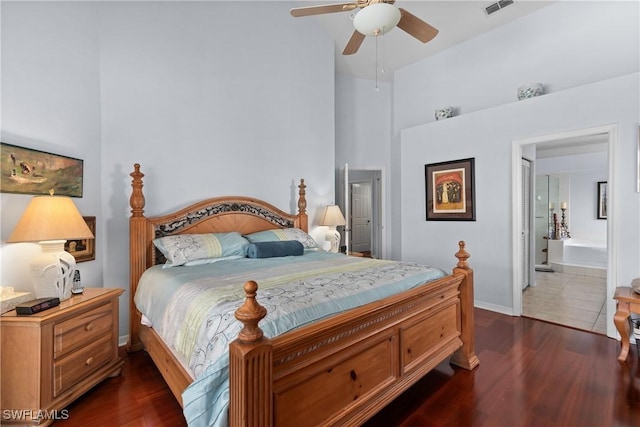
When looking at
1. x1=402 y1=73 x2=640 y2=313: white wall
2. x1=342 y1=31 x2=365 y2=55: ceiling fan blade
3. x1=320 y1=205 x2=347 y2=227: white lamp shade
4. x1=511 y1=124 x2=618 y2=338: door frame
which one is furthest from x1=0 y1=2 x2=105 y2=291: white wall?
x1=511 y1=124 x2=618 y2=338: door frame

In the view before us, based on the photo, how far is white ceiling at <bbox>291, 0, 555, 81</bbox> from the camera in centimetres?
367

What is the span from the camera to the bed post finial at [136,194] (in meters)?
2.72

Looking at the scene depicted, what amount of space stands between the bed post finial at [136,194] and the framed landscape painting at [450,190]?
3.68 meters

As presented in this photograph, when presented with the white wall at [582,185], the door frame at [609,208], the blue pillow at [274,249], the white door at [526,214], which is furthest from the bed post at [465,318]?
the white wall at [582,185]

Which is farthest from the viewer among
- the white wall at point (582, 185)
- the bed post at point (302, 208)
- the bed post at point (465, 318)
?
the white wall at point (582, 185)

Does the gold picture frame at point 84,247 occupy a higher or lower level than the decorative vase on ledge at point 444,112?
lower

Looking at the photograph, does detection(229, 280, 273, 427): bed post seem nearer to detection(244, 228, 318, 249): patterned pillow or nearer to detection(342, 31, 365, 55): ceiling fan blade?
detection(244, 228, 318, 249): patterned pillow

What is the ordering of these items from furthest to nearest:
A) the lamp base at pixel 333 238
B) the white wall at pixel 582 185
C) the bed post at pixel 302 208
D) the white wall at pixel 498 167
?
the white wall at pixel 582 185 → the lamp base at pixel 333 238 → the bed post at pixel 302 208 → the white wall at pixel 498 167

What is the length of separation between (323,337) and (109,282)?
238cm

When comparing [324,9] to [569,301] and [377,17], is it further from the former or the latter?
[569,301]

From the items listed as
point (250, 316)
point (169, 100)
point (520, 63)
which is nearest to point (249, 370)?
point (250, 316)

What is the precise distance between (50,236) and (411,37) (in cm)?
467

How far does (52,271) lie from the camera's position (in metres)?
1.93

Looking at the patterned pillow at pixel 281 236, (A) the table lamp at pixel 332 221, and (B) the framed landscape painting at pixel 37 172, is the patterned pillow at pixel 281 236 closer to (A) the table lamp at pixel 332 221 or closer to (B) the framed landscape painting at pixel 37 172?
(A) the table lamp at pixel 332 221
